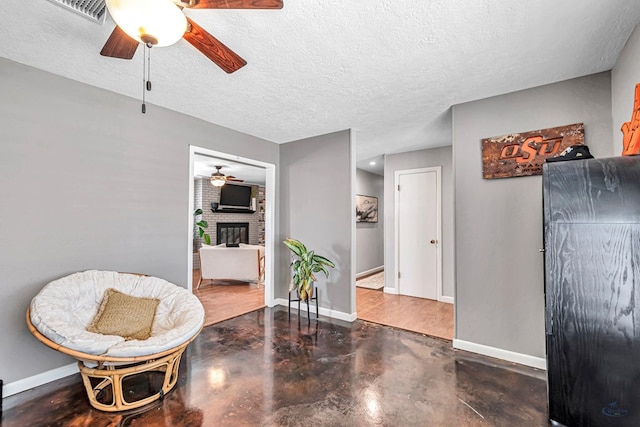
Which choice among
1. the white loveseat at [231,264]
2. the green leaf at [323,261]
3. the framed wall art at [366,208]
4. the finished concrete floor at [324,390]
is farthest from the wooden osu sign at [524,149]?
the white loveseat at [231,264]

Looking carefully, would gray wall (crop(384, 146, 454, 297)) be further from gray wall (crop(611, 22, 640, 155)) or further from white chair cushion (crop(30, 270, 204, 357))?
white chair cushion (crop(30, 270, 204, 357))

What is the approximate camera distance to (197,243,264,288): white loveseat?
540 cm

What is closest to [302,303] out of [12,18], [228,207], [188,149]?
[188,149]

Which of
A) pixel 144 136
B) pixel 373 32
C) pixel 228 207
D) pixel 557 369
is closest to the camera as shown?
pixel 557 369

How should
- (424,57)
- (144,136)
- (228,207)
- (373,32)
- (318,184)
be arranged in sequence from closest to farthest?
1. (373,32)
2. (424,57)
3. (144,136)
4. (318,184)
5. (228,207)

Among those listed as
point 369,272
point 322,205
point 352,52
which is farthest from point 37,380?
point 369,272

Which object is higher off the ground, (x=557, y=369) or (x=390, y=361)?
(x=557, y=369)

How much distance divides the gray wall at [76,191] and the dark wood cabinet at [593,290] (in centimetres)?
321

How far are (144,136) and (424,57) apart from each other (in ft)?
8.65

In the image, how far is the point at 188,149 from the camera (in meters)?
3.19

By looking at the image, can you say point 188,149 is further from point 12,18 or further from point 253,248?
point 253,248

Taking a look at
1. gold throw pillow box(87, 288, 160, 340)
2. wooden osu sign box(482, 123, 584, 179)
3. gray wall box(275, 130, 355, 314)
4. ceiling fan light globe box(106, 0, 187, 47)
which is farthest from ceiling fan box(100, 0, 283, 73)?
gray wall box(275, 130, 355, 314)

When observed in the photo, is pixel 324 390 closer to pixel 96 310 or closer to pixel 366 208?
pixel 96 310

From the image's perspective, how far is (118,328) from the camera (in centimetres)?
212
